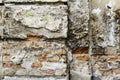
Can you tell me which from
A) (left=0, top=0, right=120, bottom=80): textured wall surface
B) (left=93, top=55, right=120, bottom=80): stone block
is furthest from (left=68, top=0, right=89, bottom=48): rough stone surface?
(left=93, top=55, right=120, bottom=80): stone block

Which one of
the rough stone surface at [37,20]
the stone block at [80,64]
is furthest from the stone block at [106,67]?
the rough stone surface at [37,20]

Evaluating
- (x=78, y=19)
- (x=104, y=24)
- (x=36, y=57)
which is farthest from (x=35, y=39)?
(x=104, y=24)

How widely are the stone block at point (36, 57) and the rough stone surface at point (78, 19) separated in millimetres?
180

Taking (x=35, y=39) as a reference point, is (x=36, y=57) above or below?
below

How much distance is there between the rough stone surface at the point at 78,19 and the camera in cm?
240

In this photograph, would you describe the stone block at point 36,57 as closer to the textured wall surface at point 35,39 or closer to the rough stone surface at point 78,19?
the textured wall surface at point 35,39

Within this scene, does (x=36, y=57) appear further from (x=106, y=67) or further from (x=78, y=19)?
(x=106, y=67)

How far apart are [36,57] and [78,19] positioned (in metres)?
0.45

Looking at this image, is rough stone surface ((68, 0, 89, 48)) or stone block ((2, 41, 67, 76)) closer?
stone block ((2, 41, 67, 76))

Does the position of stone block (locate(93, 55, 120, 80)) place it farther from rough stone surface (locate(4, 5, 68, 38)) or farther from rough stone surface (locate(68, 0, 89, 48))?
rough stone surface (locate(4, 5, 68, 38))

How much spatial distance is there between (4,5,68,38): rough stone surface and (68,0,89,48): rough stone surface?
0.49 feet

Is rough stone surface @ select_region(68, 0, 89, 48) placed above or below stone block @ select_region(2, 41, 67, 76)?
above

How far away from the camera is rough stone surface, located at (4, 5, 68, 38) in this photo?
225cm

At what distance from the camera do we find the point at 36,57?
2268mm
